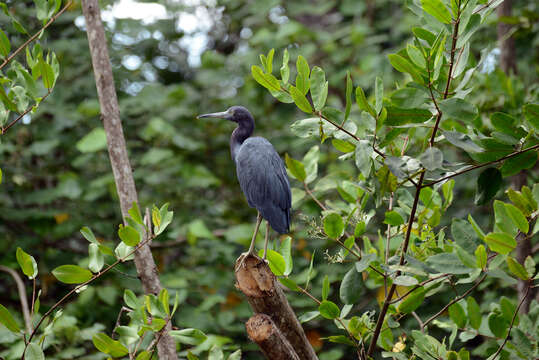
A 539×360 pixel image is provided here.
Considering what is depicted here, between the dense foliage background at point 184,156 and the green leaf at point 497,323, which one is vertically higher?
the green leaf at point 497,323

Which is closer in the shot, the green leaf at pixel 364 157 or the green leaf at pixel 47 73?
the green leaf at pixel 364 157

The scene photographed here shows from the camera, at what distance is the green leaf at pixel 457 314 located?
213cm

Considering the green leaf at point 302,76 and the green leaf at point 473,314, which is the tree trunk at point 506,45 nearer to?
the green leaf at point 473,314

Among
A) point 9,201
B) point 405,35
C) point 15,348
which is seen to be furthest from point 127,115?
point 405,35

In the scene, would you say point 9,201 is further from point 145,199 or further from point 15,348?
point 15,348

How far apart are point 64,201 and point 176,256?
1169mm

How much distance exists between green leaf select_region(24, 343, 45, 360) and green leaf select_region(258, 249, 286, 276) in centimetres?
89

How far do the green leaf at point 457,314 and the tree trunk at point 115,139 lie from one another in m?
1.20

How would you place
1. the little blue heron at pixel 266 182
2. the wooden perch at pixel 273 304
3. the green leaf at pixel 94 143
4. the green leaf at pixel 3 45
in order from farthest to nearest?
the green leaf at pixel 94 143 < the little blue heron at pixel 266 182 < the green leaf at pixel 3 45 < the wooden perch at pixel 273 304

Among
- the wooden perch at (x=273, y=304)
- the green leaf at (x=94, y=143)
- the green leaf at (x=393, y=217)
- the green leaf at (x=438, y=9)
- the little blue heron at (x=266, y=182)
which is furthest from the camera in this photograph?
the green leaf at (x=94, y=143)

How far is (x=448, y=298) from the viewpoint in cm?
430

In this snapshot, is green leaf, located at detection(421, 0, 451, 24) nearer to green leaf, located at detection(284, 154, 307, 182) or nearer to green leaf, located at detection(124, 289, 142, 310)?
green leaf, located at detection(284, 154, 307, 182)

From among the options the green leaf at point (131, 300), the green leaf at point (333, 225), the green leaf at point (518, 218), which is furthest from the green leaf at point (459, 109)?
the green leaf at point (131, 300)

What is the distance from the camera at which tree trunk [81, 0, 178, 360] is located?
2.57 meters
